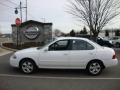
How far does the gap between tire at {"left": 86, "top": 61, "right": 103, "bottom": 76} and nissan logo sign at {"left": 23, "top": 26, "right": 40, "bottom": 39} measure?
58.0 feet

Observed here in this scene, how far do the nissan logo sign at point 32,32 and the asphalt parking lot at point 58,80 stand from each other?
1600 centimetres

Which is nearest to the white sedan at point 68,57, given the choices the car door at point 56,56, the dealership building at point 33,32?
the car door at point 56,56

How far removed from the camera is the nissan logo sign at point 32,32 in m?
27.1

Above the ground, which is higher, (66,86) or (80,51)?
(80,51)

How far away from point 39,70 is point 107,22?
17731mm

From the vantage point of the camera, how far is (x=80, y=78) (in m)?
9.35

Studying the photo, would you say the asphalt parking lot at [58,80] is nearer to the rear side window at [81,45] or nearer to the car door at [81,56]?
the car door at [81,56]

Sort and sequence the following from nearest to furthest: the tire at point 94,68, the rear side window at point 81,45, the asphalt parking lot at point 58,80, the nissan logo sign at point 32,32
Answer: the asphalt parking lot at point 58,80, the tire at point 94,68, the rear side window at point 81,45, the nissan logo sign at point 32,32

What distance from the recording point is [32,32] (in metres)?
Result: 27.1

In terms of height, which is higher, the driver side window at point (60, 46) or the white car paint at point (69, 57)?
the driver side window at point (60, 46)

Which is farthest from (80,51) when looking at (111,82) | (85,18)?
(85,18)

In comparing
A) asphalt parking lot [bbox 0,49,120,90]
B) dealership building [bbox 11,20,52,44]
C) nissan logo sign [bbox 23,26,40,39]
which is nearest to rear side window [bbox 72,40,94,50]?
asphalt parking lot [bbox 0,49,120,90]

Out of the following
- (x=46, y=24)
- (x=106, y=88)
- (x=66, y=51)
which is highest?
(x=46, y=24)

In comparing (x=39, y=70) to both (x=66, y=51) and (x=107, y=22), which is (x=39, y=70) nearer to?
(x=66, y=51)
